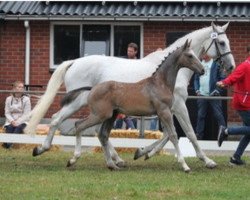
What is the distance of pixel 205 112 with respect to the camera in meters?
18.9

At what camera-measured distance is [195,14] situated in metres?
21.7

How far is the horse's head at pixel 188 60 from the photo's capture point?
1365 centimetres

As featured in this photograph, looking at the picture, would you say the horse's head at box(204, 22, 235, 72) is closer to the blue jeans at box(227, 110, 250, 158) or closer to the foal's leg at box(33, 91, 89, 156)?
the blue jeans at box(227, 110, 250, 158)

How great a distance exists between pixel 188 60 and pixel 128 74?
42.1 inches

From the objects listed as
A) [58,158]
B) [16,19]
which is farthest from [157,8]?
[58,158]

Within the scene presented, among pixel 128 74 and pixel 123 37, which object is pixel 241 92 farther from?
pixel 123 37

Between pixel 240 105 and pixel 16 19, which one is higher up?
pixel 16 19

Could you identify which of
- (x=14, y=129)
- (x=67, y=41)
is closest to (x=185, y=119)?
(x=14, y=129)

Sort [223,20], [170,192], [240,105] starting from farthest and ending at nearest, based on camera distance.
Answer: [223,20]
[240,105]
[170,192]

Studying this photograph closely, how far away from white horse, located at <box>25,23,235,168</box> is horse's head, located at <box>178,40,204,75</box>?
54cm

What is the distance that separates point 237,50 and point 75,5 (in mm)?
4268

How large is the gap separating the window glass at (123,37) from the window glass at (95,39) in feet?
0.69

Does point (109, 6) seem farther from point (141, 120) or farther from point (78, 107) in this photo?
point (78, 107)

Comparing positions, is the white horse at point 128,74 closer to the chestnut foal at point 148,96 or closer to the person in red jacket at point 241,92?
the person in red jacket at point 241,92
